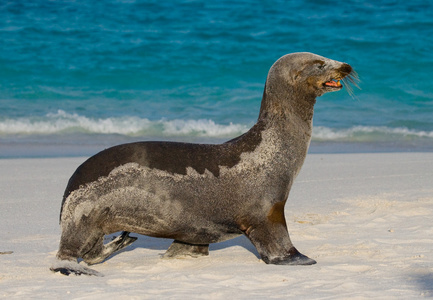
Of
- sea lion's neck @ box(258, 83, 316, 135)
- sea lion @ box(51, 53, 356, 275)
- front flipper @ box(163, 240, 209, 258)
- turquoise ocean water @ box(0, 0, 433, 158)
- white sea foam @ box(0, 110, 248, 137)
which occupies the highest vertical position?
turquoise ocean water @ box(0, 0, 433, 158)

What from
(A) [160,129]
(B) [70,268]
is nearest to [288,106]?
(B) [70,268]

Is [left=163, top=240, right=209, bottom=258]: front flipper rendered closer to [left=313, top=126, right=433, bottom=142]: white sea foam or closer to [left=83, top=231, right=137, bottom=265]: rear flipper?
[left=83, top=231, right=137, bottom=265]: rear flipper

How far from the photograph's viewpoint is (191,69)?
68.3 ft

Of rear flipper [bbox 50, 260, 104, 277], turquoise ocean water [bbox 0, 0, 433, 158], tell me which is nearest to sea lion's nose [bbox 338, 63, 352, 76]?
rear flipper [bbox 50, 260, 104, 277]

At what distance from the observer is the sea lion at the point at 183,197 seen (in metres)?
5.00

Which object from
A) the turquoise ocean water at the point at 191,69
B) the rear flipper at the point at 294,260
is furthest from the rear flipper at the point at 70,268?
the turquoise ocean water at the point at 191,69

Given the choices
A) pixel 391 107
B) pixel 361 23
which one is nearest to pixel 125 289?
pixel 391 107

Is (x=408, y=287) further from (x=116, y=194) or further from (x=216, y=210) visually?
(x=116, y=194)

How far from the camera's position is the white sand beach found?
4.30 m

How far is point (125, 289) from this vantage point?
440 centimetres

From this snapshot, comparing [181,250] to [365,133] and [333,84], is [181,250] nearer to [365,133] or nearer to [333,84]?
[333,84]

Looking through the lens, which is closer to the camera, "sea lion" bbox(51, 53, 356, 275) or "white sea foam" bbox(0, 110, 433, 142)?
"sea lion" bbox(51, 53, 356, 275)

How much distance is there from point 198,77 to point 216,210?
1531cm

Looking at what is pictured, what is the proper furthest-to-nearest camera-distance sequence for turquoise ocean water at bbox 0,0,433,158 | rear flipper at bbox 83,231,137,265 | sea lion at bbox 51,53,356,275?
1. turquoise ocean water at bbox 0,0,433,158
2. rear flipper at bbox 83,231,137,265
3. sea lion at bbox 51,53,356,275
